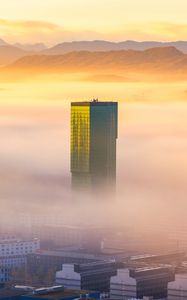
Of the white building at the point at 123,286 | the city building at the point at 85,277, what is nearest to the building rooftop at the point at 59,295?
the white building at the point at 123,286

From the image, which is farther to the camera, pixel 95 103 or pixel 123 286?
pixel 95 103

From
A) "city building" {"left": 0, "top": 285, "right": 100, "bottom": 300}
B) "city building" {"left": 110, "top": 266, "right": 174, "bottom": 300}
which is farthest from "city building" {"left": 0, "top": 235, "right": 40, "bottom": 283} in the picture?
"city building" {"left": 0, "top": 285, "right": 100, "bottom": 300}

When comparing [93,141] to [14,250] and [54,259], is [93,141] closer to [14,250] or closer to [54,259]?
[14,250]

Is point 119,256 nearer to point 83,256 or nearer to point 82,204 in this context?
point 83,256

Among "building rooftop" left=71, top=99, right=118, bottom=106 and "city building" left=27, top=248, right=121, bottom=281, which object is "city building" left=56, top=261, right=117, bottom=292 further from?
"building rooftop" left=71, top=99, right=118, bottom=106

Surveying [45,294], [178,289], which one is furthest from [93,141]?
[45,294]

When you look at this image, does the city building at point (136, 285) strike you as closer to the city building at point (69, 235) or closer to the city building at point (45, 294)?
the city building at point (45, 294)

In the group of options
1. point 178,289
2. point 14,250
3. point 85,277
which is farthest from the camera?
point 14,250
